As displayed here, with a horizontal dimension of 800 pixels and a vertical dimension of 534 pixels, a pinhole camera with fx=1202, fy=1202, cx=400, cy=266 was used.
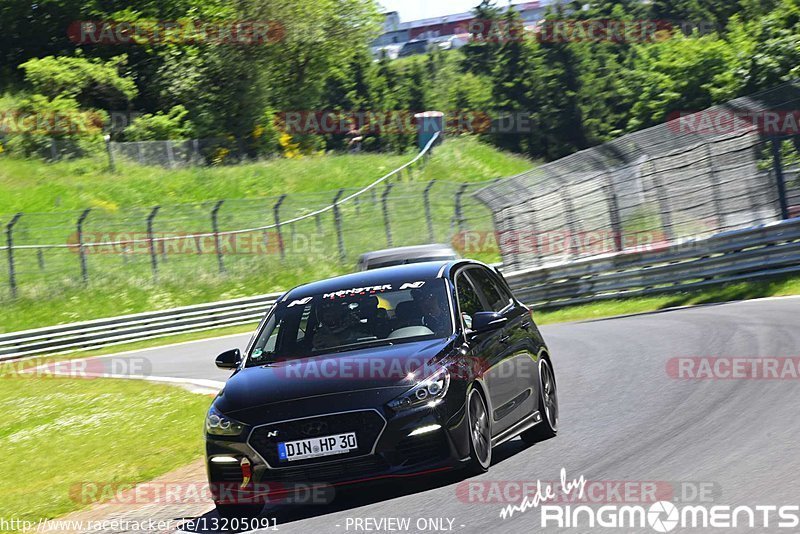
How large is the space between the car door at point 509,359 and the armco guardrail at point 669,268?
1243cm

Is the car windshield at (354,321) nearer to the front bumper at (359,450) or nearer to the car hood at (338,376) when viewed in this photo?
the car hood at (338,376)

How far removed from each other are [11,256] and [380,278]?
2713 centimetres

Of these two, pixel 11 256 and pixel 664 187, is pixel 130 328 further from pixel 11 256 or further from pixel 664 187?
pixel 664 187

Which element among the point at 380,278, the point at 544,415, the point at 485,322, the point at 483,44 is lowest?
the point at 483,44

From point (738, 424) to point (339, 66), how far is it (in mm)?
68652

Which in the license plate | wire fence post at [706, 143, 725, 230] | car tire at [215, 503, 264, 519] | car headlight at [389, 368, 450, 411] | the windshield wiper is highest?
the windshield wiper

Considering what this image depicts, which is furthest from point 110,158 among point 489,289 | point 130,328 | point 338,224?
point 489,289

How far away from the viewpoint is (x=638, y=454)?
8141 millimetres

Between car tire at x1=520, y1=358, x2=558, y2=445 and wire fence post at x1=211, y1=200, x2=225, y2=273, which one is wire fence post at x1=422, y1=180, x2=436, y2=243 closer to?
wire fence post at x1=211, y1=200, x2=225, y2=273

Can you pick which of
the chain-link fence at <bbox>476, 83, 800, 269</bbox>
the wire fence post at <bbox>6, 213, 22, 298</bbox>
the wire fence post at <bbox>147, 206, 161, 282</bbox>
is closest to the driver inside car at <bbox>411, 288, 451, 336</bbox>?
the chain-link fence at <bbox>476, 83, 800, 269</bbox>

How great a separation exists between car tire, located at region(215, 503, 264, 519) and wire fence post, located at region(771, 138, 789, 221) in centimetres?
1583


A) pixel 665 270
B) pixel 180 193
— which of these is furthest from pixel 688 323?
pixel 180 193

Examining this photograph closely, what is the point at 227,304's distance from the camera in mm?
34219

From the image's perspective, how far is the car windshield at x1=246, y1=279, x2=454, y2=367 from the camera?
28.5 feet
